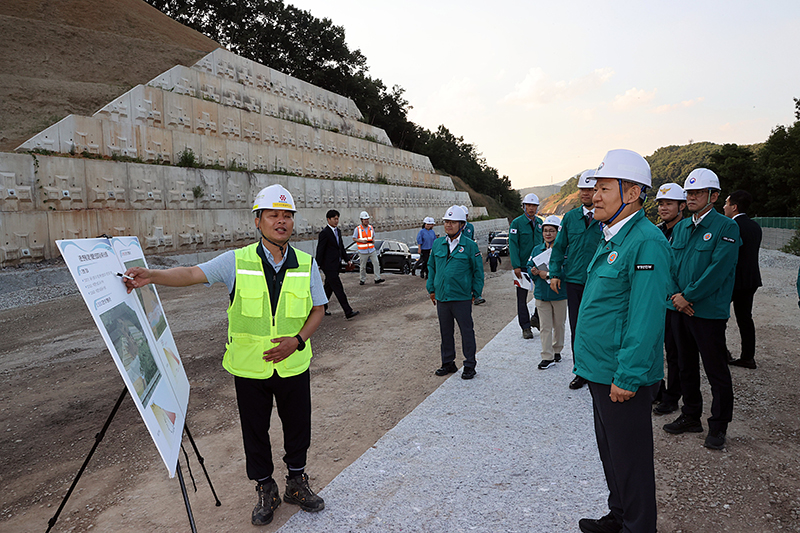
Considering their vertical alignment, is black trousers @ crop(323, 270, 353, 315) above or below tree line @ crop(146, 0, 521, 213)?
below

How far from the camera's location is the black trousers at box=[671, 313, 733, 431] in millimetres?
4000

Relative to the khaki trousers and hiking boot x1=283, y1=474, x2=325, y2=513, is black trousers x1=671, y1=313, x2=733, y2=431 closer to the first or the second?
the khaki trousers

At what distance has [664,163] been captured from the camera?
381 ft

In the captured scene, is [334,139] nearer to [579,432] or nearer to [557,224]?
[557,224]

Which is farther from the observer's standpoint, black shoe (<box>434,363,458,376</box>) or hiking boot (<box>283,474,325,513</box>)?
black shoe (<box>434,363,458,376</box>)

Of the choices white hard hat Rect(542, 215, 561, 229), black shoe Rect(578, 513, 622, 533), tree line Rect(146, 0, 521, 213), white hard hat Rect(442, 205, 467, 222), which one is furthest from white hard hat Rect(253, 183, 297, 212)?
tree line Rect(146, 0, 521, 213)

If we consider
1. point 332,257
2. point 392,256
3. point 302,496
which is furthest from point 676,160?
point 302,496

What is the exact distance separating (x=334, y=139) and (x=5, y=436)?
30.2 meters

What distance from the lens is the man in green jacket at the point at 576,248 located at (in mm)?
5449

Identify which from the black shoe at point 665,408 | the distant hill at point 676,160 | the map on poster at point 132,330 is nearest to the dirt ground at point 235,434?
the black shoe at point 665,408

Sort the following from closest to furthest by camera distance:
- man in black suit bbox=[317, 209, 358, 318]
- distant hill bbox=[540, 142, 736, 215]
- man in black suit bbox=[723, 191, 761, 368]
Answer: man in black suit bbox=[723, 191, 761, 368], man in black suit bbox=[317, 209, 358, 318], distant hill bbox=[540, 142, 736, 215]

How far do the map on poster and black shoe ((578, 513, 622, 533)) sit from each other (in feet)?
7.97

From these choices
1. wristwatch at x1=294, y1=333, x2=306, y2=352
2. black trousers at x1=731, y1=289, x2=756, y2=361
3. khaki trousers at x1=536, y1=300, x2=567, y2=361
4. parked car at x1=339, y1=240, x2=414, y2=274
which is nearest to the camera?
wristwatch at x1=294, y1=333, x2=306, y2=352

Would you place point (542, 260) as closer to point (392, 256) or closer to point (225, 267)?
point (225, 267)
